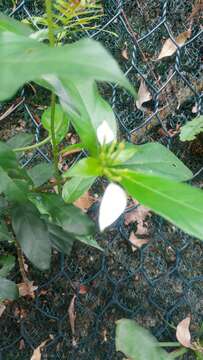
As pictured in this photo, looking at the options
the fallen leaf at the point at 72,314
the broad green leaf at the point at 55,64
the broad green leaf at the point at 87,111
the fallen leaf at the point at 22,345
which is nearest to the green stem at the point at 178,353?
the fallen leaf at the point at 72,314

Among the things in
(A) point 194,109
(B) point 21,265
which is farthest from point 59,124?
(A) point 194,109

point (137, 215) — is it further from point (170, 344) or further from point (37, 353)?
point (37, 353)

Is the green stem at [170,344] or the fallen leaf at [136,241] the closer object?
the green stem at [170,344]

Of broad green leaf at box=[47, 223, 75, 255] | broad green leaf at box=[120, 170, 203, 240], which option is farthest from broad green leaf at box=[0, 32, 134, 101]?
broad green leaf at box=[47, 223, 75, 255]

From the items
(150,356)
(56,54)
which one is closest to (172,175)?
(56,54)

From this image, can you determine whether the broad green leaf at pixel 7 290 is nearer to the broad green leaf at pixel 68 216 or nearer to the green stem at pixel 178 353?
the broad green leaf at pixel 68 216

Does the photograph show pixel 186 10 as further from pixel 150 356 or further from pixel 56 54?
pixel 56 54
